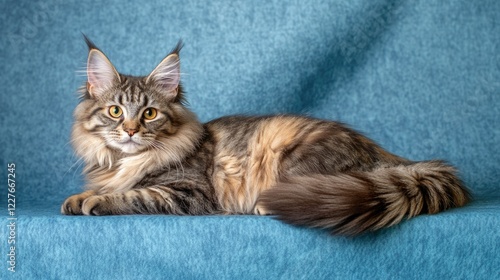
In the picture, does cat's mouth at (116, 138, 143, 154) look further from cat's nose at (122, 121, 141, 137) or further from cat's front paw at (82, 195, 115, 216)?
cat's front paw at (82, 195, 115, 216)

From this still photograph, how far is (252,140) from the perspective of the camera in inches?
116

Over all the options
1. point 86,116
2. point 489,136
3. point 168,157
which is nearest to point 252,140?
point 168,157

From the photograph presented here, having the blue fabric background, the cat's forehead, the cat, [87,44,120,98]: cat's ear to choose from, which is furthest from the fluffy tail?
the blue fabric background

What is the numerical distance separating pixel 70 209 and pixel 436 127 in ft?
6.41

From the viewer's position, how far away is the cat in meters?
2.59

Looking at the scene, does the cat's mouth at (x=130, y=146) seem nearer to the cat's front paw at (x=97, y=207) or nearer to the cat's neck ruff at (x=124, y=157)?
the cat's neck ruff at (x=124, y=157)

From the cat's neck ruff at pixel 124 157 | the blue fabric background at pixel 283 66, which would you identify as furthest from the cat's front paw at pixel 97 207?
the blue fabric background at pixel 283 66

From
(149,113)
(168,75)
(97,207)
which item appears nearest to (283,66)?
(168,75)

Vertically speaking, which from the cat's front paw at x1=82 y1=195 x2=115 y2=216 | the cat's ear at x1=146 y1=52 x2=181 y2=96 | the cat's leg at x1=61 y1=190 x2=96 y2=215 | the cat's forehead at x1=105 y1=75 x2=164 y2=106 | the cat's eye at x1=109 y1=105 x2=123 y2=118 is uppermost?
the cat's ear at x1=146 y1=52 x2=181 y2=96

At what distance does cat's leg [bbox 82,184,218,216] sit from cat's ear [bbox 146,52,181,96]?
0.42 meters

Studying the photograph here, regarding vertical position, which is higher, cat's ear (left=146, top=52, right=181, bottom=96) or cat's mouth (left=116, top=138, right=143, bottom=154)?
cat's ear (left=146, top=52, right=181, bottom=96)

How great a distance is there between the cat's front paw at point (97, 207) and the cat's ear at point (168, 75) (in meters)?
0.55

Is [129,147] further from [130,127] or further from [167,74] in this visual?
[167,74]

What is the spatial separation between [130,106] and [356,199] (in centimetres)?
95
